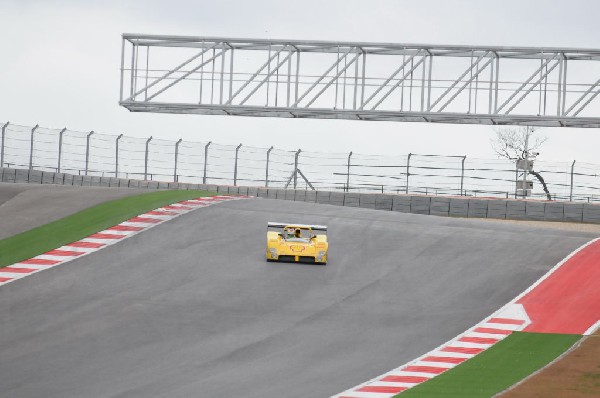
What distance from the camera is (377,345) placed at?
21.2 m

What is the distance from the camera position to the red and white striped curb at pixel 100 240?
26.3m

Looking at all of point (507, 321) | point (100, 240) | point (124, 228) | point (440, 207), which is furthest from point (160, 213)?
point (440, 207)

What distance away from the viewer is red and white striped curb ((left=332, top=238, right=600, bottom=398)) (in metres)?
18.1

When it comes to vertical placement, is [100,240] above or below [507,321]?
above

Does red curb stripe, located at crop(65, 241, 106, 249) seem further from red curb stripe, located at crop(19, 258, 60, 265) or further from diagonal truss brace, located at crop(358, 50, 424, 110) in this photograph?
diagonal truss brace, located at crop(358, 50, 424, 110)

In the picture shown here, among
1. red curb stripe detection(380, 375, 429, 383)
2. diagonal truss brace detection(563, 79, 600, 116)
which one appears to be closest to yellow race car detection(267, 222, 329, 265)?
red curb stripe detection(380, 375, 429, 383)

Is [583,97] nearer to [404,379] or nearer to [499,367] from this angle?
[499,367]

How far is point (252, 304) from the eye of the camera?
78.6 feet

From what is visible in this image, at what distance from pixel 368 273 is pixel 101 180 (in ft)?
69.6

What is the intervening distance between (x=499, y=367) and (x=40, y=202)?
1795 cm

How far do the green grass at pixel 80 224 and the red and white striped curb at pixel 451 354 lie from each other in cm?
1049

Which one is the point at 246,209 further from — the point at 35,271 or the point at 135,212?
the point at 35,271

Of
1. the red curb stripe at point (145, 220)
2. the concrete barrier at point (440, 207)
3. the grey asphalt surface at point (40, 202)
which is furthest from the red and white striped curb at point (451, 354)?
the concrete barrier at point (440, 207)

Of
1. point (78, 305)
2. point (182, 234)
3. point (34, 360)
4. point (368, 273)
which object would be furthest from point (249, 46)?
point (34, 360)
